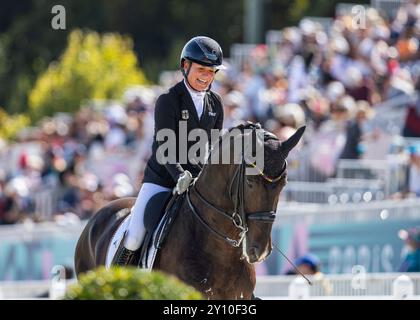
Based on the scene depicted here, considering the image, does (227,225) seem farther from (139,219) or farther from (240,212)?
(139,219)

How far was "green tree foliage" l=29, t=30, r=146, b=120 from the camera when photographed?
33.8 meters

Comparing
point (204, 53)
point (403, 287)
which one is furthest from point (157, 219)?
point (403, 287)

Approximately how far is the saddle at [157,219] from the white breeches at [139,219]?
0.05 m

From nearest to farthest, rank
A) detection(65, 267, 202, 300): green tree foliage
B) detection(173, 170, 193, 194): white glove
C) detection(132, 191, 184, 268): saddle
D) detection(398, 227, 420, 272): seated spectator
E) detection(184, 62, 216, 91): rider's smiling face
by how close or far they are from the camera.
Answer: detection(65, 267, 202, 300): green tree foliage → detection(173, 170, 193, 194): white glove → detection(132, 191, 184, 268): saddle → detection(184, 62, 216, 91): rider's smiling face → detection(398, 227, 420, 272): seated spectator

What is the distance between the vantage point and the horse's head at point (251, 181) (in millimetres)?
9242

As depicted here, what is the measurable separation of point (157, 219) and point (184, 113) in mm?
825

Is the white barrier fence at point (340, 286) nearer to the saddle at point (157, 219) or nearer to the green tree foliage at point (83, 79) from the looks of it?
the saddle at point (157, 219)

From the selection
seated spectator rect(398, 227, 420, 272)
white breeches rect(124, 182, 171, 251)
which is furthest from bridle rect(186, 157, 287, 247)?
seated spectator rect(398, 227, 420, 272)

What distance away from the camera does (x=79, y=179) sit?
20703mm

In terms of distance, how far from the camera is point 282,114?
17.4 metres

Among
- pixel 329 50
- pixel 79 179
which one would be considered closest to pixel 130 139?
pixel 79 179

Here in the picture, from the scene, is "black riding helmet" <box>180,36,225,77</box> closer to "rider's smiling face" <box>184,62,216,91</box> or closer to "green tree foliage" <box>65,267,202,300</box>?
"rider's smiling face" <box>184,62,216,91</box>

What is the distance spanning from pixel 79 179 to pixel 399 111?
5.63m

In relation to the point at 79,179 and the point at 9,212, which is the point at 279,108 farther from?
the point at 9,212
